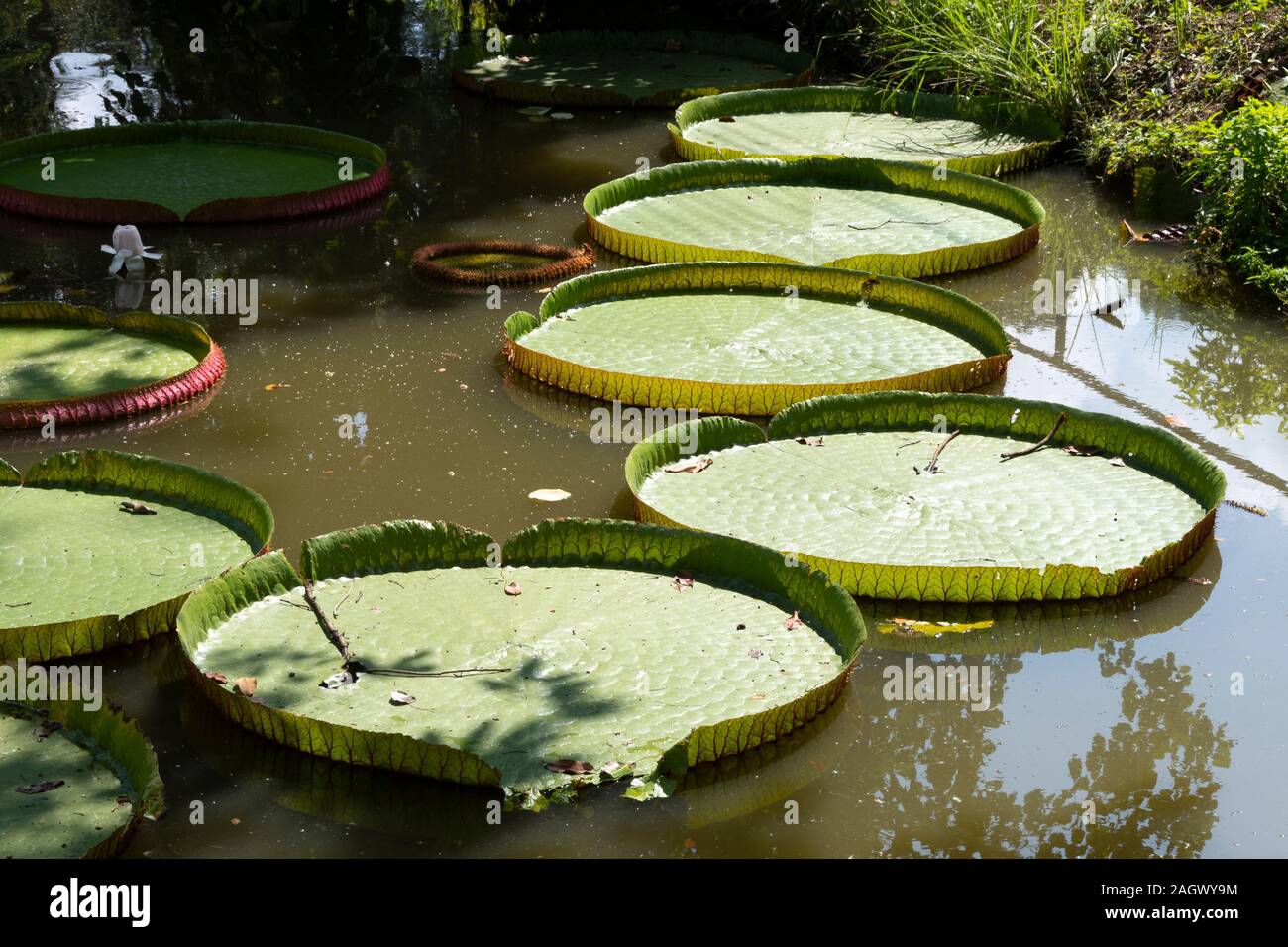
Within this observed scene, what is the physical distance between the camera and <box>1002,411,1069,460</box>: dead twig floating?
507 centimetres

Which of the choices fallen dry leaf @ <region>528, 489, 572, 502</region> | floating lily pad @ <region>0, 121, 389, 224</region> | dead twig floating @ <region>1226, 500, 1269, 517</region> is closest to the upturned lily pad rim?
floating lily pad @ <region>0, 121, 389, 224</region>

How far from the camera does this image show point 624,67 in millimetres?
10484

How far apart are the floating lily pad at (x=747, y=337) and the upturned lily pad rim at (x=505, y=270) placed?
0.56m

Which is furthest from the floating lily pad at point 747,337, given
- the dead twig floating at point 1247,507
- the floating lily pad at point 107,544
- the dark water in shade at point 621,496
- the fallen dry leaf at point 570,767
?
the fallen dry leaf at point 570,767

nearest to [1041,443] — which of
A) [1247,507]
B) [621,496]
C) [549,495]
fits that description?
[1247,507]

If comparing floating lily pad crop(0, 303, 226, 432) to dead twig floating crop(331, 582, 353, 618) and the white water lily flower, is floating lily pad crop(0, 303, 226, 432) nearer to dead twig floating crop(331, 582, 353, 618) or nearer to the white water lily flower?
the white water lily flower

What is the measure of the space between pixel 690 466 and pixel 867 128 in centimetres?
473

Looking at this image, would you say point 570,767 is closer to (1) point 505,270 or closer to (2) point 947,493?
(2) point 947,493

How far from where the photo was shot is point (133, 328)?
20.1 feet

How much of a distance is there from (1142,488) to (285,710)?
272 centimetres

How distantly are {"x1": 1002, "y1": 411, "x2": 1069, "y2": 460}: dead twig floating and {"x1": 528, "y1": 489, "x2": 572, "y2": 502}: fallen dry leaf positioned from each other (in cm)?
141

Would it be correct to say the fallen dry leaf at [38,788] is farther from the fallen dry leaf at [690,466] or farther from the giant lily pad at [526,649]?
the fallen dry leaf at [690,466]

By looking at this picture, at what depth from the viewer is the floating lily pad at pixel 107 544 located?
4.05 m

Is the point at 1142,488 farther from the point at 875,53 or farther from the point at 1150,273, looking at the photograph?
the point at 875,53
